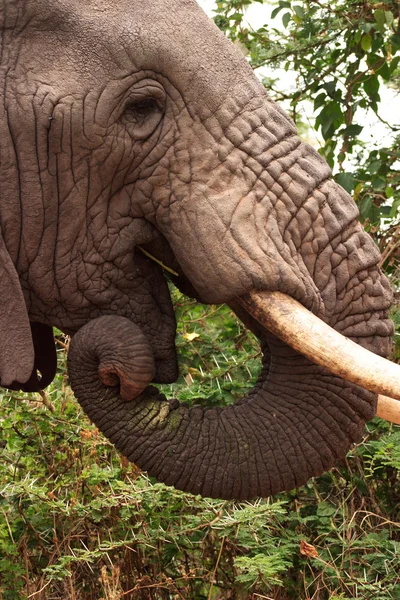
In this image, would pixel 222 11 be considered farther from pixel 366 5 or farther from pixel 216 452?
pixel 216 452

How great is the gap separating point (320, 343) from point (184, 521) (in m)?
1.92

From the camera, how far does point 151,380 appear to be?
337cm

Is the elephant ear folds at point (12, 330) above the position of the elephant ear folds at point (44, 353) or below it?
above

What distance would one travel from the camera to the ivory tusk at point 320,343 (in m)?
2.91

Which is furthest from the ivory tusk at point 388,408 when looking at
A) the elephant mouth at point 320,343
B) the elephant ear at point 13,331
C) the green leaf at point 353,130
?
the green leaf at point 353,130

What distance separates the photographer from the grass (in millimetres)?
4316

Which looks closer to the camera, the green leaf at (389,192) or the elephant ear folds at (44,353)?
the elephant ear folds at (44,353)

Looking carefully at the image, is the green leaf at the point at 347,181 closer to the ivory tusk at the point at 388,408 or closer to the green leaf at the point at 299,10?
the green leaf at the point at 299,10

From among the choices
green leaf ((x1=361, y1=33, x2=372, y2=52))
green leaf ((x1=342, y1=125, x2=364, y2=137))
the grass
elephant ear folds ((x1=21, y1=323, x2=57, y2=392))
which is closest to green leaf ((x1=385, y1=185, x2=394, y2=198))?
green leaf ((x1=342, y1=125, x2=364, y2=137))

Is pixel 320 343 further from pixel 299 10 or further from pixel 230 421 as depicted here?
pixel 299 10

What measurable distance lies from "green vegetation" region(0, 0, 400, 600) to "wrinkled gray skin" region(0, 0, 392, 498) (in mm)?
859

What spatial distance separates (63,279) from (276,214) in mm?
687

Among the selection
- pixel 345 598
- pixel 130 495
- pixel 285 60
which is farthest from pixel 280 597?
pixel 285 60

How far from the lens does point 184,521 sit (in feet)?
15.3
